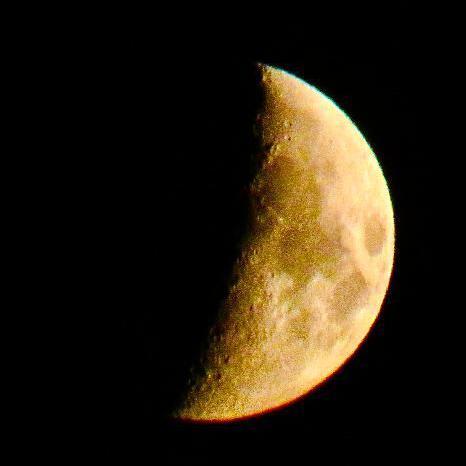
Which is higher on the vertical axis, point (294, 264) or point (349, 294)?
point (294, 264)

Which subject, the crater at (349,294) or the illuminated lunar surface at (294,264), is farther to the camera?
the crater at (349,294)

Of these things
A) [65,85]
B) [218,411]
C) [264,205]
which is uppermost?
[65,85]

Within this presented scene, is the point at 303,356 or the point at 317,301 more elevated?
the point at 317,301

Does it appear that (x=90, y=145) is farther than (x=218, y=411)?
No

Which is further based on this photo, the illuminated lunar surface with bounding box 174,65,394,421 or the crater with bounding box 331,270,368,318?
the crater with bounding box 331,270,368,318

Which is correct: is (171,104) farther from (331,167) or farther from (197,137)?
(331,167)

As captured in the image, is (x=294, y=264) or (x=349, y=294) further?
(x=349, y=294)

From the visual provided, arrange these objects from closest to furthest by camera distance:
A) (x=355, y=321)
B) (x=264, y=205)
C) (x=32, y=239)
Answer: (x=32, y=239), (x=264, y=205), (x=355, y=321)

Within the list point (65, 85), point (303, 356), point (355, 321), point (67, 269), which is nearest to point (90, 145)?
point (65, 85)
